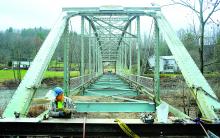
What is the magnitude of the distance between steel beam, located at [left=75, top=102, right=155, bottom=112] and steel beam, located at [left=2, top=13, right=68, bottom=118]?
2.39m

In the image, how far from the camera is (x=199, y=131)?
5.58m

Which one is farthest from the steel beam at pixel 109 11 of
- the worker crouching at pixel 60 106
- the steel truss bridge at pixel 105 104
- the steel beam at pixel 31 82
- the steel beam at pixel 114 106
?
the worker crouching at pixel 60 106

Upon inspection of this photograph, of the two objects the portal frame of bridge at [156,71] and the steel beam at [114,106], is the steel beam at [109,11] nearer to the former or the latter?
the portal frame of bridge at [156,71]

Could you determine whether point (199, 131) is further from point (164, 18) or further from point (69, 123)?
point (164, 18)

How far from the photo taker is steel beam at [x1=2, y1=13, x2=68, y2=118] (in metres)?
6.57

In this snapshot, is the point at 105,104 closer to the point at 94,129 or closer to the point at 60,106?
the point at 60,106

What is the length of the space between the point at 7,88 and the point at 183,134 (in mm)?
44066

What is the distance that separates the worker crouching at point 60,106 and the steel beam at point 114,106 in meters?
4.54

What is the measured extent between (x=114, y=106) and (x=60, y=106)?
5.12m

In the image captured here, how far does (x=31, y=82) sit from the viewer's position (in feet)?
24.4

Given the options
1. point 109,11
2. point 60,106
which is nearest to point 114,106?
point 109,11

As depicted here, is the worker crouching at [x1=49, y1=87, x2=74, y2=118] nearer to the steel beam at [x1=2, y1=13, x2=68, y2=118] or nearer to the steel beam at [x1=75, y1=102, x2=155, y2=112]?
the steel beam at [x1=2, y1=13, x2=68, y2=118]

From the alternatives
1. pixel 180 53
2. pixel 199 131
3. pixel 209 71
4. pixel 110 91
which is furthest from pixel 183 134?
pixel 209 71

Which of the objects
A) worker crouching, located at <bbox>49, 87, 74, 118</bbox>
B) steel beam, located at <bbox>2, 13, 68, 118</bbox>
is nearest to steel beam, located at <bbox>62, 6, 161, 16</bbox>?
steel beam, located at <bbox>2, 13, 68, 118</bbox>
